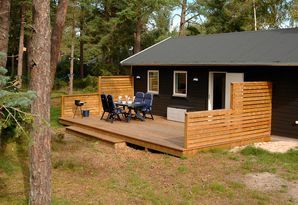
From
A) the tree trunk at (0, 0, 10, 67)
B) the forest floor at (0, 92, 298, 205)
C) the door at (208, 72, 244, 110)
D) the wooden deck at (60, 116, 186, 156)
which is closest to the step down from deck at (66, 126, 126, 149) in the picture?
the wooden deck at (60, 116, 186, 156)

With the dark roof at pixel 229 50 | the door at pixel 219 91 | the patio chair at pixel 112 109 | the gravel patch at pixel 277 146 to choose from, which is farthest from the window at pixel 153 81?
the gravel patch at pixel 277 146

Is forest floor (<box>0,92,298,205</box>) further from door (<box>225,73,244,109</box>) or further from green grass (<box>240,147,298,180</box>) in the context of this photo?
door (<box>225,73,244,109</box>)

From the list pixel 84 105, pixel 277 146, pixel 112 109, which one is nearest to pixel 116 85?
pixel 84 105

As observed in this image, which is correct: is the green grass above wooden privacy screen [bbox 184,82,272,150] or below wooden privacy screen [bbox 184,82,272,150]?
below

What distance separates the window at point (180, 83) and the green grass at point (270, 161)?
5.46 metres

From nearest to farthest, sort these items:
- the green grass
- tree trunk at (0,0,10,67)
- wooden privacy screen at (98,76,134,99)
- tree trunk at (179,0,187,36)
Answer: tree trunk at (0,0,10,67), the green grass, wooden privacy screen at (98,76,134,99), tree trunk at (179,0,187,36)

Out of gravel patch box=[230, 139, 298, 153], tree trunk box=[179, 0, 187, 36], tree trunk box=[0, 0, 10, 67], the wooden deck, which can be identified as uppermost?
tree trunk box=[179, 0, 187, 36]

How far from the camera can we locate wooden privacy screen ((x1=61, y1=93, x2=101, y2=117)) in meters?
14.8

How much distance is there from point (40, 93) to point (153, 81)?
421 inches

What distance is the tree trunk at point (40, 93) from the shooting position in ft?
17.8

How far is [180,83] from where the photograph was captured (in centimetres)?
1486

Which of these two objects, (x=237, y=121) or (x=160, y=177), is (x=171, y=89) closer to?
(x=237, y=121)

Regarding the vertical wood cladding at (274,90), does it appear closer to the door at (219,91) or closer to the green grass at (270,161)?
the door at (219,91)

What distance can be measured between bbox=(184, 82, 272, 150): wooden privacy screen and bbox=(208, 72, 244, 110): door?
6.74 ft
